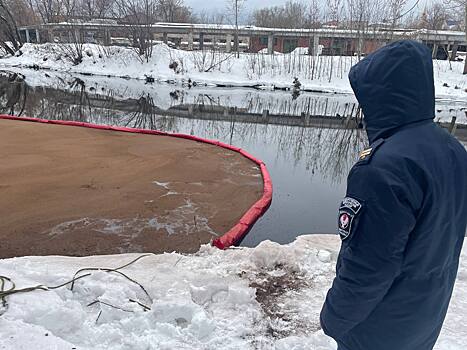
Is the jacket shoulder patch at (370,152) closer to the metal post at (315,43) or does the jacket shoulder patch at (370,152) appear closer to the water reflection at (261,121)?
the water reflection at (261,121)

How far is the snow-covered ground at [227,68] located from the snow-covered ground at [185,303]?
1662 centimetres

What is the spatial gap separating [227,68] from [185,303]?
2029cm

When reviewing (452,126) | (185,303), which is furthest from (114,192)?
(452,126)

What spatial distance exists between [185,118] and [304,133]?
325cm

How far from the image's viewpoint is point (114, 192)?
473cm

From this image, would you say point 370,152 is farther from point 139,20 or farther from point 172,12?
point 172,12

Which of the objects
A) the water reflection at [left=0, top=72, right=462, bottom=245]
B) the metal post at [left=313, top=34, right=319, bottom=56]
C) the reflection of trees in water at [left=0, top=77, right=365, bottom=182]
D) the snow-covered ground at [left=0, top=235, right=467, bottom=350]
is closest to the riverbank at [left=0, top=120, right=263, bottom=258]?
the water reflection at [left=0, top=72, right=462, bottom=245]

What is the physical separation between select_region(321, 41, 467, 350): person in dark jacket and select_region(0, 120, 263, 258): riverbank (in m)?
2.63

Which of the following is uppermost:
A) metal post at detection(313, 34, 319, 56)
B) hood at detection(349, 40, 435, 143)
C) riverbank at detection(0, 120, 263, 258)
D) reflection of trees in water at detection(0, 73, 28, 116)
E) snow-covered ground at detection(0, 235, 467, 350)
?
hood at detection(349, 40, 435, 143)

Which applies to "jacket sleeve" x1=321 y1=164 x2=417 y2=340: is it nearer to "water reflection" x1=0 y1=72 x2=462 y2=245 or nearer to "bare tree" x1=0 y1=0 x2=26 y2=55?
"water reflection" x1=0 y1=72 x2=462 y2=245

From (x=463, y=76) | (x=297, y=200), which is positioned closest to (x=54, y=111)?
(x=297, y=200)

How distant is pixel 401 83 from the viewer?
104 cm

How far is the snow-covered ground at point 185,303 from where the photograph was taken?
6.72 ft

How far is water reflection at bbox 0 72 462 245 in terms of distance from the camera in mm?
5047
